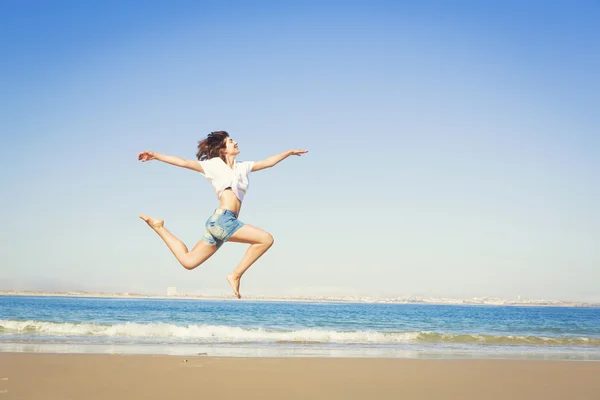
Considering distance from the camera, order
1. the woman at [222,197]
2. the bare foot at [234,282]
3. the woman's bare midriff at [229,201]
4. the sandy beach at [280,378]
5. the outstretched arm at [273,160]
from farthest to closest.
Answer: the sandy beach at [280,378] → the bare foot at [234,282] → the outstretched arm at [273,160] → the woman's bare midriff at [229,201] → the woman at [222,197]

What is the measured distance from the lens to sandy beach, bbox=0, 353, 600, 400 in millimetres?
10008

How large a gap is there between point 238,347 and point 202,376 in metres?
7.37

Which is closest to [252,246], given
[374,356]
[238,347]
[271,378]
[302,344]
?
[271,378]

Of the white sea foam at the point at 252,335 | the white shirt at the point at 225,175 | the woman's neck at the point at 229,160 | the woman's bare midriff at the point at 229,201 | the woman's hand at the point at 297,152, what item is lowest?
the white sea foam at the point at 252,335

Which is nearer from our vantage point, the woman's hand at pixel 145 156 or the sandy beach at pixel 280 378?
the woman's hand at pixel 145 156

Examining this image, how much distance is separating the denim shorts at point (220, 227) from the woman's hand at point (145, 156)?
2.34 feet

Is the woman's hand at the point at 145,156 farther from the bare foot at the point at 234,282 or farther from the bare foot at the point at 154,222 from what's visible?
the bare foot at the point at 234,282

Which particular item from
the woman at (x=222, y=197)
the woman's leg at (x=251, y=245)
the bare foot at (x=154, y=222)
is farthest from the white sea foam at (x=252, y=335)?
the woman at (x=222, y=197)

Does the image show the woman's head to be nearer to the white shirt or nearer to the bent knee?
the white shirt

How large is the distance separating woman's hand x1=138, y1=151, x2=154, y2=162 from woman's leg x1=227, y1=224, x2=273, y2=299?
3.11ft

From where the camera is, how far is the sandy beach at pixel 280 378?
10008mm

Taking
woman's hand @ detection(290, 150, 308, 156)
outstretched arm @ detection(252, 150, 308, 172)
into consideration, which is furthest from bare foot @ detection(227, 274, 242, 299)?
woman's hand @ detection(290, 150, 308, 156)

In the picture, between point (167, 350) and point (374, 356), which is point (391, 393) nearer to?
point (374, 356)

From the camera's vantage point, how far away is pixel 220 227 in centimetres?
539
